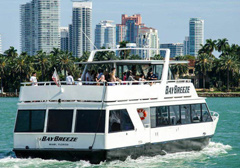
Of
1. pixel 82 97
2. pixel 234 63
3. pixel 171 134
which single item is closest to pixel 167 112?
pixel 171 134

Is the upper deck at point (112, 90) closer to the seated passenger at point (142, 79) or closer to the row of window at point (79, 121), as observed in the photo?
the seated passenger at point (142, 79)

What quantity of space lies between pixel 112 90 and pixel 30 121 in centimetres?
302

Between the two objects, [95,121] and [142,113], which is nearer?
[95,121]

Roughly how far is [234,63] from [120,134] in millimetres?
95851

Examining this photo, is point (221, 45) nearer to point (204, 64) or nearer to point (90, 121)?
point (204, 64)

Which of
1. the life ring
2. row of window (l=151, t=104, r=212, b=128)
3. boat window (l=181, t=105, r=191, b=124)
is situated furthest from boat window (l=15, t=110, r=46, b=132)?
boat window (l=181, t=105, r=191, b=124)

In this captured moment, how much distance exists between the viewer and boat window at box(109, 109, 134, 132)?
19016 mm

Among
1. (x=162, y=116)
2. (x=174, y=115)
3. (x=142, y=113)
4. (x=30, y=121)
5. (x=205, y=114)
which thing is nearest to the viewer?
(x=30, y=121)

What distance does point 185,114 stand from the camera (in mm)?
22359

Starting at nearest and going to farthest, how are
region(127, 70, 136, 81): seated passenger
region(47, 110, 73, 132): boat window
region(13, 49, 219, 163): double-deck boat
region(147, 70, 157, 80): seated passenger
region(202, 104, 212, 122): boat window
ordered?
region(13, 49, 219, 163): double-deck boat, region(47, 110, 73, 132): boat window, region(127, 70, 136, 81): seated passenger, region(147, 70, 157, 80): seated passenger, region(202, 104, 212, 122): boat window

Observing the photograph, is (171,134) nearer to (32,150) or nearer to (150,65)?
(150,65)

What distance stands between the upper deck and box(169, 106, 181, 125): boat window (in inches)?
16.6

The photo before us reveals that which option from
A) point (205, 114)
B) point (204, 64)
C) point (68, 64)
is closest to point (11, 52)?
point (68, 64)

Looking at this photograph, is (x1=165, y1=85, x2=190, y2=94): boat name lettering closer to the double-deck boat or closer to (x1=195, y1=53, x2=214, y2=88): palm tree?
the double-deck boat
